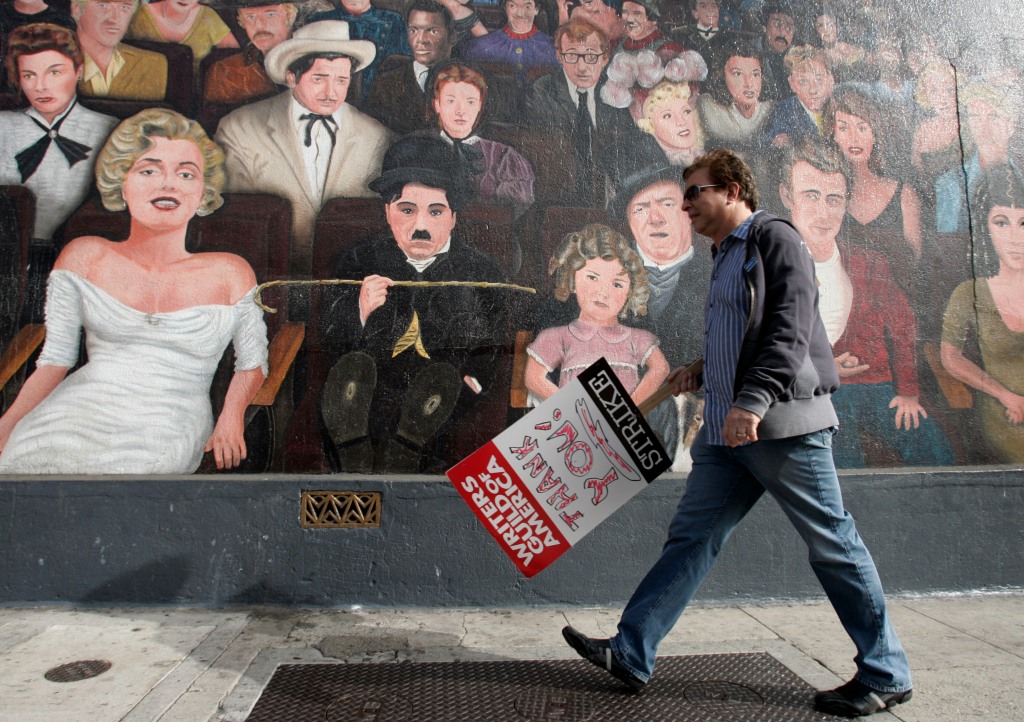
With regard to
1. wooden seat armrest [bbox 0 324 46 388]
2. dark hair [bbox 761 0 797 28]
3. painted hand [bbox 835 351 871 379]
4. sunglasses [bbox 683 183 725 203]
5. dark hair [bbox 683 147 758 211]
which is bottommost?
painted hand [bbox 835 351 871 379]

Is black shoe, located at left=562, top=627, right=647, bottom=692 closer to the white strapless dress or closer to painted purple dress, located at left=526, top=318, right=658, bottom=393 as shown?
painted purple dress, located at left=526, top=318, right=658, bottom=393

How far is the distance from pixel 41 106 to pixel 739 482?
4.05 metres

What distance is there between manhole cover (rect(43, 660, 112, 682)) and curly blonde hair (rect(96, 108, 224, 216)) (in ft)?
7.44

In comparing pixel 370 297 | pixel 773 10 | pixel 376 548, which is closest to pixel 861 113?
pixel 773 10

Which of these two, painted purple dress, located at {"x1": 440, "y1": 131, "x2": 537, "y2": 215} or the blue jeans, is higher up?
painted purple dress, located at {"x1": 440, "y1": 131, "x2": 537, "y2": 215}

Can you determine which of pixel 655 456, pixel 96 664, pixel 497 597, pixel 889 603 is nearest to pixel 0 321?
pixel 96 664

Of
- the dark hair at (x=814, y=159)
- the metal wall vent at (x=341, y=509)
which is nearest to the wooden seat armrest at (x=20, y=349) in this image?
the metal wall vent at (x=341, y=509)

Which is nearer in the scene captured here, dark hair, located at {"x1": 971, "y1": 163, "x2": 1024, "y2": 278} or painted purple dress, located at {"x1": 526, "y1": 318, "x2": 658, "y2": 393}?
painted purple dress, located at {"x1": 526, "y1": 318, "x2": 658, "y2": 393}

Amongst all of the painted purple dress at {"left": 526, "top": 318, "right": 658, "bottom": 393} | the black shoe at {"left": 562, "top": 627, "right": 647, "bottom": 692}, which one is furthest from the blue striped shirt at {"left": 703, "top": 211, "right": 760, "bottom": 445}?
the painted purple dress at {"left": 526, "top": 318, "right": 658, "bottom": 393}

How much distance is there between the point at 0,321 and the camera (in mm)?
4035

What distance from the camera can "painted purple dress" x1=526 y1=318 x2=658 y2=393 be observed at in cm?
423

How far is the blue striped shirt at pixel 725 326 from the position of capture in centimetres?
272

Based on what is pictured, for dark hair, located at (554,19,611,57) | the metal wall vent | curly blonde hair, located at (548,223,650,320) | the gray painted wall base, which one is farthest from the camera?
dark hair, located at (554,19,611,57)

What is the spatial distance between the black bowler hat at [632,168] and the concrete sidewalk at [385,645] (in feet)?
7.37
